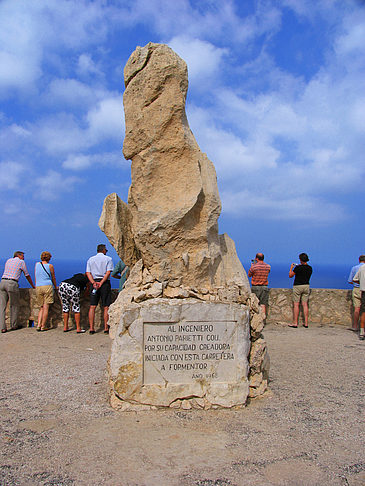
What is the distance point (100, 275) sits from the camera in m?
8.30

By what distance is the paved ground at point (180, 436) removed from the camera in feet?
9.59

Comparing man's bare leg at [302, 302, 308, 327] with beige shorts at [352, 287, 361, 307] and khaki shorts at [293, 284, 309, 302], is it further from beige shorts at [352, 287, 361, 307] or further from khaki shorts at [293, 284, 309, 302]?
beige shorts at [352, 287, 361, 307]

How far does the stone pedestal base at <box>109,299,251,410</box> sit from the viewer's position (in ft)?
13.7

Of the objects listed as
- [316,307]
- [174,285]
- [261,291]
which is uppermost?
[174,285]

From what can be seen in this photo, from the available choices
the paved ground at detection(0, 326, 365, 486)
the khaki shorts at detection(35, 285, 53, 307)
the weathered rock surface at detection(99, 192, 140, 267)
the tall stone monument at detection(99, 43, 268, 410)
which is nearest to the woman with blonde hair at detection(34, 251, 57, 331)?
the khaki shorts at detection(35, 285, 53, 307)

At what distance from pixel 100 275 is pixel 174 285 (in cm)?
415

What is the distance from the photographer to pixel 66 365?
6145 mm

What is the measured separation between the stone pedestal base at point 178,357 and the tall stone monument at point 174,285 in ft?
0.04

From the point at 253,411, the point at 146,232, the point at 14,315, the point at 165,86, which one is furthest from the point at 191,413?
the point at 14,315

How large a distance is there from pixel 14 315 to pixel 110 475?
686cm

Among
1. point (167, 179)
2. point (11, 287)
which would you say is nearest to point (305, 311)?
point (167, 179)

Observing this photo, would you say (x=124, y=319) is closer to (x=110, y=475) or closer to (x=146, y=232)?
(x=146, y=232)

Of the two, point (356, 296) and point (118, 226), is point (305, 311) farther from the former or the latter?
point (118, 226)

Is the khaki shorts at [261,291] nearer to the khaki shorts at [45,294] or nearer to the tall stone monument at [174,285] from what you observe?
the tall stone monument at [174,285]
